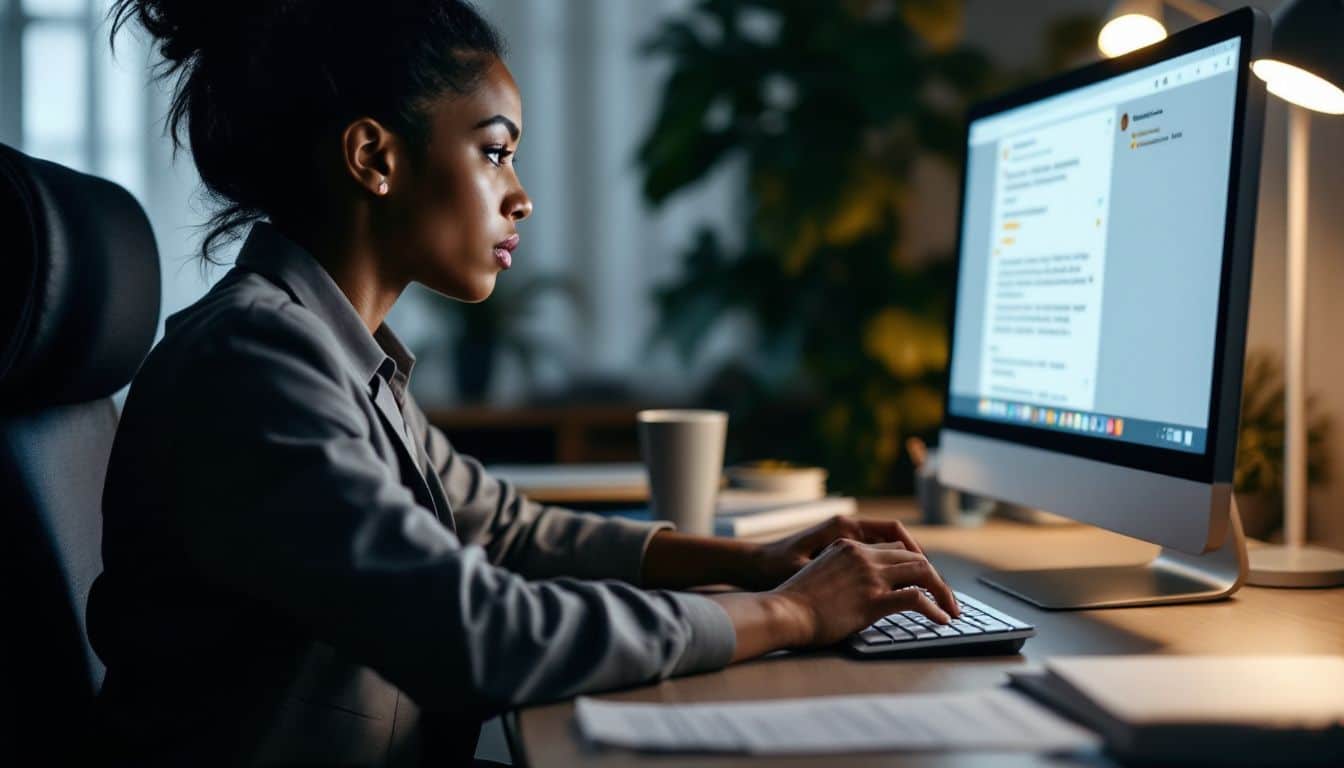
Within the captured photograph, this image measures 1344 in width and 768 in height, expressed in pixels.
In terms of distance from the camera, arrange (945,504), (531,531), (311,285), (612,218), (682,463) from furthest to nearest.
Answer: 1. (612,218)
2. (945,504)
3. (682,463)
4. (531,531)
5. (311,285)

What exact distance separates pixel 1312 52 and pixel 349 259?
833 mm

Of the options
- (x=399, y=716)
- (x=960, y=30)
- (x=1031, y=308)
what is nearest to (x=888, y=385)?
(x=960, y=30)

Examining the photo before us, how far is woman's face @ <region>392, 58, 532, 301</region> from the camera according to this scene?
0.94 metres

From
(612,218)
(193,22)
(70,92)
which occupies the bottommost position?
(193,22)

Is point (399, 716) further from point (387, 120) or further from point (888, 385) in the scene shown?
point (888, 385)

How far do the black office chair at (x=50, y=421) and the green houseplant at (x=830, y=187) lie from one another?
2008mm

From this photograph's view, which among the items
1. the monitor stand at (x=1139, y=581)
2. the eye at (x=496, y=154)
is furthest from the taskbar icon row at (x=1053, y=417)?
the eye at (x=496, y=154)

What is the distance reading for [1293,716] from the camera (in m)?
0.58

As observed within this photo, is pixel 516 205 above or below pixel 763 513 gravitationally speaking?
above

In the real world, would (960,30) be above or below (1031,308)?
above

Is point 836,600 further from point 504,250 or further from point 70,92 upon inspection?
point 70,92

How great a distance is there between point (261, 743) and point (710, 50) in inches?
96.0

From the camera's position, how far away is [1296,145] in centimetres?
122

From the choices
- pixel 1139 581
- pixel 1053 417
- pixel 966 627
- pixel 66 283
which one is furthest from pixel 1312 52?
pixel 66 283
